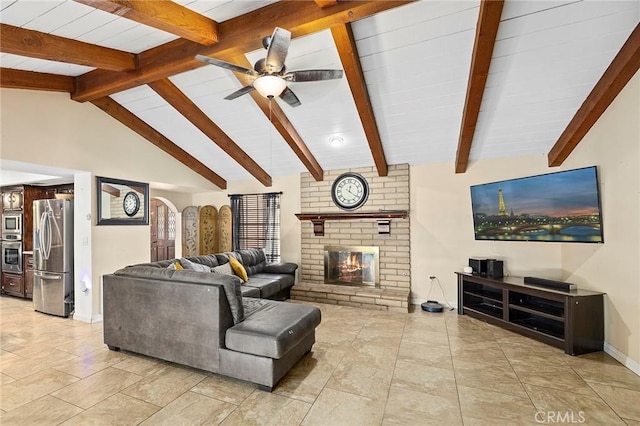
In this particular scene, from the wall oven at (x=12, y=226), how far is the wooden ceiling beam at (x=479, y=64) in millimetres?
7528

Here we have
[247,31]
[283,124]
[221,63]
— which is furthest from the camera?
[283,124]

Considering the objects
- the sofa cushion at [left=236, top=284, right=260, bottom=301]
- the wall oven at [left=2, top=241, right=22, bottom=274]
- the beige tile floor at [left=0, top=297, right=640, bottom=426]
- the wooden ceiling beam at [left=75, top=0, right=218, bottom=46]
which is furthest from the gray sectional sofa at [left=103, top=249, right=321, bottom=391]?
the wall oven at [left=2, top=241, right=22, bottom=274]

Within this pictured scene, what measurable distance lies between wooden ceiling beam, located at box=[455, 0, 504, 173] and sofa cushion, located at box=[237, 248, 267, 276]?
3.93 m

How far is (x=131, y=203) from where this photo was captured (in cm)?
486

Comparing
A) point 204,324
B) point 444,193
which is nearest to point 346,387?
point 204,324

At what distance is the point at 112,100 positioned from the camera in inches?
173

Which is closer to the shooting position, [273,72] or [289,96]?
[273,72]

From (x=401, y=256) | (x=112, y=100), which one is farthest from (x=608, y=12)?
(x=112, y=100)

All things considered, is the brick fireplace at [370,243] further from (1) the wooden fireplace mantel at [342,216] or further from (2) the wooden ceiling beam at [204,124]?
(2) the wooden ceiling beam at [204,124]

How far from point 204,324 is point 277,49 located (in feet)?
7.80

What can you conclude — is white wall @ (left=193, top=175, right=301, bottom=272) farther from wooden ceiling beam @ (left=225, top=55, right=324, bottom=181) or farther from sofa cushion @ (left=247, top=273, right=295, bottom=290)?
wooden ceiling beam @ (left=225, top=55, right=324, bottom=181)

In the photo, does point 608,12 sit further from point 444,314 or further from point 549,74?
point 444,314

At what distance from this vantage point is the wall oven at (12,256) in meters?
5.45
